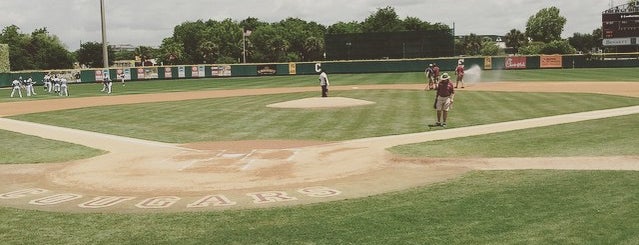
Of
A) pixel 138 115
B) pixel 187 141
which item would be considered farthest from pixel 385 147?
pixel 138 115

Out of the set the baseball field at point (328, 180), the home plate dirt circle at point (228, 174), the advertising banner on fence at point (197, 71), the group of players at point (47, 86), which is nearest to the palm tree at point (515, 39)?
the advertising banner on fence at point (197, 71)

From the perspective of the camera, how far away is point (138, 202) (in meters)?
9.38

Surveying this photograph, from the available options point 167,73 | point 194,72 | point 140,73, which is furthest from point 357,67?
point 140,73

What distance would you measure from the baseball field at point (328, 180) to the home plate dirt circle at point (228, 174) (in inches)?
1.6

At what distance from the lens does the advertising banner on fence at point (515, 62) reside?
70438 mm

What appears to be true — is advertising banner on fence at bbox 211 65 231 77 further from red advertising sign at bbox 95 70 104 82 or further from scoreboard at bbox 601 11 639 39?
scoreboard at bbox 601 11 639 39

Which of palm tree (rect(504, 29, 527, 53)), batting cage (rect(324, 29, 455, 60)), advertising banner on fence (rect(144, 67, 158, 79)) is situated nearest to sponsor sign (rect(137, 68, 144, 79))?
advertising banner on fence (rect(144, 67, 158, 79))

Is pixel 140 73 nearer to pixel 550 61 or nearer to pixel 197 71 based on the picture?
pixel 197 71

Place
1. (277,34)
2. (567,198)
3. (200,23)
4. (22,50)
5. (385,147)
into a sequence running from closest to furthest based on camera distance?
(567,198), (385,147), (22,50), (277,34), (200,23)

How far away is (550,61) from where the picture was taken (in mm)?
69688

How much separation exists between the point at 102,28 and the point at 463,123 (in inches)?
1686

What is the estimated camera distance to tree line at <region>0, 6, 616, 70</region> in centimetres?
11700

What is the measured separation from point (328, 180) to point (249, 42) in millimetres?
117676

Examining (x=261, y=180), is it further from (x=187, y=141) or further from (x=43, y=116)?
(x=43, y=116)
